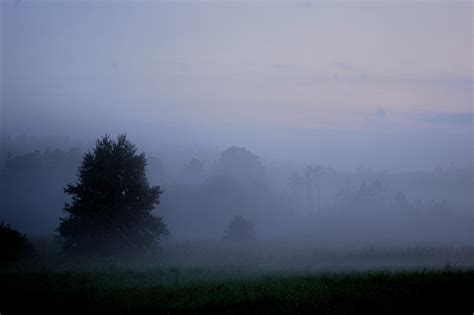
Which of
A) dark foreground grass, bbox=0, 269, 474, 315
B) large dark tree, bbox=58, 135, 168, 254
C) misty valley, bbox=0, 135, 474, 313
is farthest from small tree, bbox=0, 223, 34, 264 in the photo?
dark foreground grass, bbox=0, 269, 474, 315

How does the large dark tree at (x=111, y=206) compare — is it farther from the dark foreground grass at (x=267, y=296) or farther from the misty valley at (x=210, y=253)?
the dark foreground grass at (x=267, y=296)

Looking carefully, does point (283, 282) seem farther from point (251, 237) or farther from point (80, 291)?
point (251, 237)

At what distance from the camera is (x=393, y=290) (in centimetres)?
1245

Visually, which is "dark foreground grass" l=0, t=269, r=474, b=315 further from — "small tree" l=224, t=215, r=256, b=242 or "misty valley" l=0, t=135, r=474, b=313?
"small tree" l=224, t=215, r=256, b=242

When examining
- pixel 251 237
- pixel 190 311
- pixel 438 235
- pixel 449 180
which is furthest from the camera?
pixel 449 180

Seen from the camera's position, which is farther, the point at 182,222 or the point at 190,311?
the point at 182,222

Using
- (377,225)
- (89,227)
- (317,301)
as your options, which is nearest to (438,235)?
(377,225)

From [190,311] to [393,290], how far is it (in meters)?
6.86

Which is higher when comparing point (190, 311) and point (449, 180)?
point (449, 180)

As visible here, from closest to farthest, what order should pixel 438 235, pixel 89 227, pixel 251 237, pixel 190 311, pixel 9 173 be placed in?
pixel 190 311, pixel 89 227, pixel 251 237, pixel 438 235, pixel 9 173

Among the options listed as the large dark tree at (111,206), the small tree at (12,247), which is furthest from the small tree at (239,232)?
the small tree at (12,247)

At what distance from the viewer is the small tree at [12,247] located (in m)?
25.2

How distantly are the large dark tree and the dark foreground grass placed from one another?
15.0 meters

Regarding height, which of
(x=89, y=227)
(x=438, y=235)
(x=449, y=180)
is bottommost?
(x=438, y=235)
